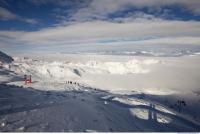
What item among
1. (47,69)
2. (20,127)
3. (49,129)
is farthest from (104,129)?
(47,69)

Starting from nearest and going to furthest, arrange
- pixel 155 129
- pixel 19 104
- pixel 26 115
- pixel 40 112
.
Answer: pixel 26 115, pixel 40 112, pixel 155 129, pixel 19 104

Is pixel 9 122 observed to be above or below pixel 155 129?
above

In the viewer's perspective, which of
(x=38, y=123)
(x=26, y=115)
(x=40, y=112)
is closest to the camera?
(x=38, y=123)

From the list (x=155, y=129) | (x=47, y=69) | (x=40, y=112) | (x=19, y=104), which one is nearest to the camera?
(x=40, y=112)

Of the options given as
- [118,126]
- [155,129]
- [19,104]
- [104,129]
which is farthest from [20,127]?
[155,129]

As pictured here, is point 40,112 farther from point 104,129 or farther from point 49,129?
point 104,129

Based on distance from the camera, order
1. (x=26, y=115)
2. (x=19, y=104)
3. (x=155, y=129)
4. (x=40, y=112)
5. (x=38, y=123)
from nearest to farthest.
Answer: (x=38, y=123) → (x=26, y=115) → (x=40, y=112) → (x=155, y=129) → (x=19, y=104)

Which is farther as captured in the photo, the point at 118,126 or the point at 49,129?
the point at 118,126

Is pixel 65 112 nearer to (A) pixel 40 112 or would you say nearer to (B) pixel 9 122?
(A) pixel 40 112

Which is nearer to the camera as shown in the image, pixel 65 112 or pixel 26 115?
pixel 26 115
